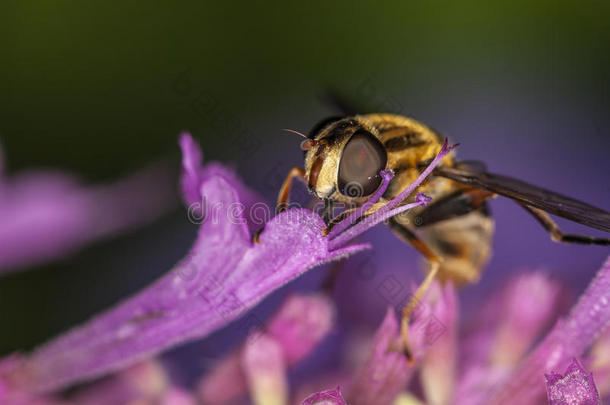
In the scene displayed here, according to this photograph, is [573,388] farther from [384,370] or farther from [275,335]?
[275,335]

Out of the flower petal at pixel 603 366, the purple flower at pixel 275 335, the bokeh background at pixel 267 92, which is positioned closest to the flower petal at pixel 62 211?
the bokeh background at pixel 267 92

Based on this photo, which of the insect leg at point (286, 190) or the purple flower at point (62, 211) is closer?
the insect leg at point (286, 190)

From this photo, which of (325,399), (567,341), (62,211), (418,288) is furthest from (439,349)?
(62,211)

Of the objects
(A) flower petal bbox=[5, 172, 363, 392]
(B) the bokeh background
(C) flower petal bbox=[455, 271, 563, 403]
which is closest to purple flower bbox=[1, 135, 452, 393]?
(A) flower petal bbox=[5, 172, 363, 392]

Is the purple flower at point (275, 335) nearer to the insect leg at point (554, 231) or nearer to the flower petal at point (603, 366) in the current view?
the flower petal at point (603, 366)

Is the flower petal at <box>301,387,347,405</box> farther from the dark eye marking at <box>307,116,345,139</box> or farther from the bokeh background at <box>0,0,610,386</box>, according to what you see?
the bokeh background at <box>0,0,610,386</box>

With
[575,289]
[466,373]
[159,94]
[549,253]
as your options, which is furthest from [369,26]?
[466,373]
